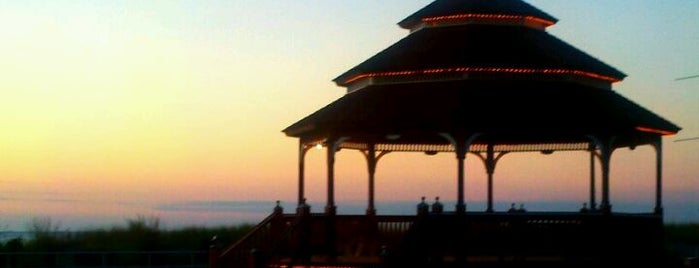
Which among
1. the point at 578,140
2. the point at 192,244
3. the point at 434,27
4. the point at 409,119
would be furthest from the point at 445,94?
the point at 192,244

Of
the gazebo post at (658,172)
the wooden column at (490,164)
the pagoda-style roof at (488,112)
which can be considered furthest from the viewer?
the wooden column at (490,164)

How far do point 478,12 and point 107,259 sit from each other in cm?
2010

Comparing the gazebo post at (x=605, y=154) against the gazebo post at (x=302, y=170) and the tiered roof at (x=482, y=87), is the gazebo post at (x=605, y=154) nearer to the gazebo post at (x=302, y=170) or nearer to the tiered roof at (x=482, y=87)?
the tiered roof at (x=482, y=87)

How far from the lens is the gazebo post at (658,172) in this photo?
29766 mm

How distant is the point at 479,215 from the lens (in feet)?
90.1

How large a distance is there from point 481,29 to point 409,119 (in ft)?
10.8

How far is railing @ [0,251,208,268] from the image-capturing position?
146ft

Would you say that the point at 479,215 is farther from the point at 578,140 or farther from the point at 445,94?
the point at 578,140

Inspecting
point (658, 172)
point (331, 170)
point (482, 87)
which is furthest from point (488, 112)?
point (658, 172)

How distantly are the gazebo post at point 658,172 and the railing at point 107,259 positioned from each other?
63.0 ft

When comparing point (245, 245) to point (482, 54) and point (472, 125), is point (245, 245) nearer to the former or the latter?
point (472, 125)

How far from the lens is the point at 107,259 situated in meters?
46.1

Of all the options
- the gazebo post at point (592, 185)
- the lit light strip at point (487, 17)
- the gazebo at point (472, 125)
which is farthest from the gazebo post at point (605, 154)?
the gazebo post at point (592, 185)

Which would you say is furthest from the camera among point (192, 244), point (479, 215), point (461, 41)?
point (192, 244)
